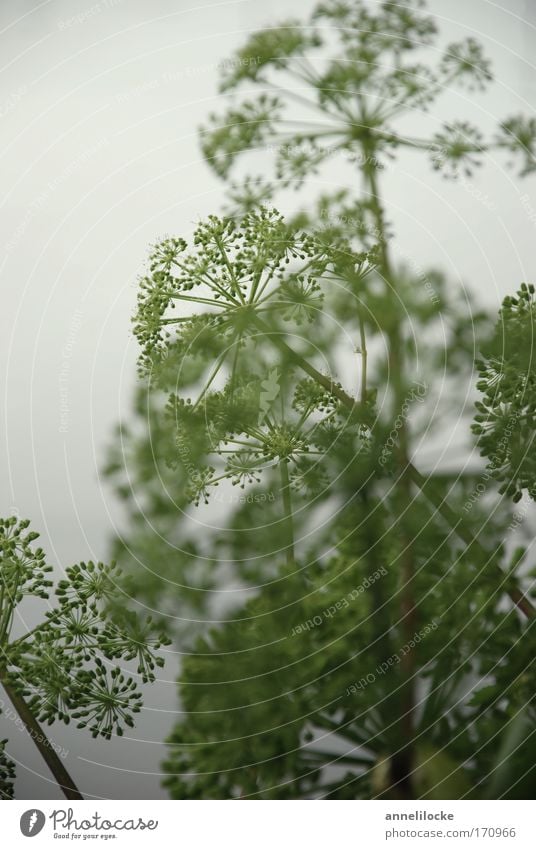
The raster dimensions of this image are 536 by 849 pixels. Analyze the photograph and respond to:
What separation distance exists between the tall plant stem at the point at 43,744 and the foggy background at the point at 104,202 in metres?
0.02

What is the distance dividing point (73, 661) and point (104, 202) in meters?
0.62

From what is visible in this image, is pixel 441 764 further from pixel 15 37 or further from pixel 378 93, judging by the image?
pixel 15 37

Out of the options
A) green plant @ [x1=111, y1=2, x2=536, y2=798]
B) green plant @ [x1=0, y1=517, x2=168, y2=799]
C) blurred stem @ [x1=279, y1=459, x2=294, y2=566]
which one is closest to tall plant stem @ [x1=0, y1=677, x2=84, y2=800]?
green plant @ [x1=0, y1=517, x2=168, y2=799]

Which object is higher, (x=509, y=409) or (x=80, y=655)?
(x=509, y=409)

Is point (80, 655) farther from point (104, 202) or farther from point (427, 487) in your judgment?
point (104, 202)

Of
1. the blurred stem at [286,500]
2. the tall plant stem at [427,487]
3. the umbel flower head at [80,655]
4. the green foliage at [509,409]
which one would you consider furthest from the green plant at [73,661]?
the green foliage at [509,409]

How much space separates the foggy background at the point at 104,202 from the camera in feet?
3.97

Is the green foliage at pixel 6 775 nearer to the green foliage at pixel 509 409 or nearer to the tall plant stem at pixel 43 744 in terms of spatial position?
the tall plant stem at pixel 43 744

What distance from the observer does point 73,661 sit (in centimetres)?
117

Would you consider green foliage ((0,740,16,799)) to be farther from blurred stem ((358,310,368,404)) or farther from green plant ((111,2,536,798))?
blurred stem ((358,310,368,404))

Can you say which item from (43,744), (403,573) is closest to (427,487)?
(403,573)

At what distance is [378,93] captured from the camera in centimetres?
122

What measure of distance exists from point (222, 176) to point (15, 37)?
1.20 ft
